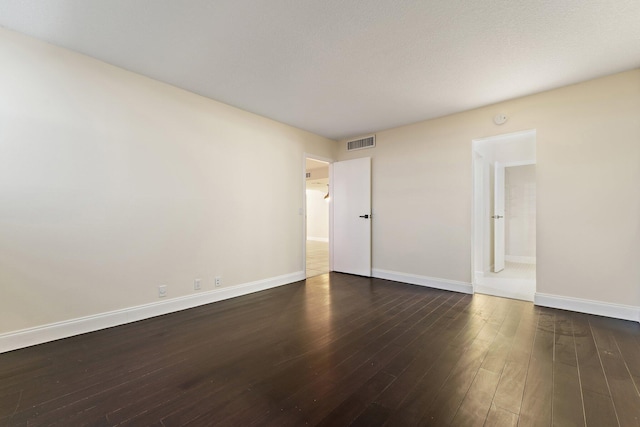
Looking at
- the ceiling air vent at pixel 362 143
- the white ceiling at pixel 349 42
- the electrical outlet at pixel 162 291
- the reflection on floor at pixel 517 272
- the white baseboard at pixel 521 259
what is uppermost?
the white ceiling at pixel 349 42

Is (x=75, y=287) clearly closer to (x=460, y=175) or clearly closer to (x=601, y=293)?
(x=460, y=175)

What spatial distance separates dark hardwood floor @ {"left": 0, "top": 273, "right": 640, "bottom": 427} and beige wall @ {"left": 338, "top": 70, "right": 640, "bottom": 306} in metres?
0.56

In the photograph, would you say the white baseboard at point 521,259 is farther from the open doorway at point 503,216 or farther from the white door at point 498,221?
the white door at point 498,221

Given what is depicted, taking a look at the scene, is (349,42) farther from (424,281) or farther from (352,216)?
(424,281)

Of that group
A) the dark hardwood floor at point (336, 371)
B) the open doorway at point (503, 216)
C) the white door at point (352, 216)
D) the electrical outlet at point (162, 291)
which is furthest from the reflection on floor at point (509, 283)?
the electrical outlet at point (162, 291)

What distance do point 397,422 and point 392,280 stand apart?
3343 mm

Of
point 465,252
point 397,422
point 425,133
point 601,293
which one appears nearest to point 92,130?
point 397,422

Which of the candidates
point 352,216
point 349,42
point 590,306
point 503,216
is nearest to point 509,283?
point 590,306

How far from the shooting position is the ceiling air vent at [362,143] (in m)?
5.01

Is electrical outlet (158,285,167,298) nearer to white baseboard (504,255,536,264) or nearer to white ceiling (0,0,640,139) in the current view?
white ceiling (0,0,640,139)

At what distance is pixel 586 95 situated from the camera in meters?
3.10

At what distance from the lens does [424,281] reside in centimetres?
436

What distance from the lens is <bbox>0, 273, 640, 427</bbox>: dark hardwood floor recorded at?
154 cm

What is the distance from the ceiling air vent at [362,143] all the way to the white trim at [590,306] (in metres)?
3.38
